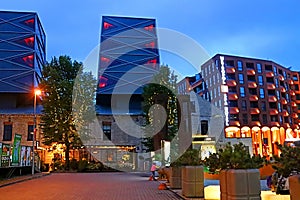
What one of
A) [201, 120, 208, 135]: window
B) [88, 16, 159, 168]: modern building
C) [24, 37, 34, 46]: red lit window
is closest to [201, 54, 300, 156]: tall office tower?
[88, 16, 159, 168]: modern building

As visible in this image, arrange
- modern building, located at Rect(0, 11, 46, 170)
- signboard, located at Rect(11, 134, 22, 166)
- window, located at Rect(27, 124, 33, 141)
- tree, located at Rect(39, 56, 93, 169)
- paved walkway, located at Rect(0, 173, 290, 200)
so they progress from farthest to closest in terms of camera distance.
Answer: modern building, located at Rect(0, 11, 46, 170) → window, located at Rect(27, 124, 33, 141) → tree, located at Rect(39, 56, 93, 169) → signboard, located at Rect(11, 134, 22, 166) → paved walkway, located at Rect(0, 173, 290, 200)

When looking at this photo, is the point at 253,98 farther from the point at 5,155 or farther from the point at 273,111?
the point at 5,155

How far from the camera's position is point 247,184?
649 cm

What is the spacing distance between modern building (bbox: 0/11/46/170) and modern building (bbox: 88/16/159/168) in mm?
8422

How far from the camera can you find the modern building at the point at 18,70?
3716 centimetres

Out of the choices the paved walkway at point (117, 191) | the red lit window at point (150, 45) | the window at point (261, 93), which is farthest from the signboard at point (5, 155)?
the window at point (261, 93)

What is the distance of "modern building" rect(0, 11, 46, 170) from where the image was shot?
122ft

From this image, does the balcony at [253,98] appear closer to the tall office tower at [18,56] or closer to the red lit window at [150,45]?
the red lit window at [150,45]

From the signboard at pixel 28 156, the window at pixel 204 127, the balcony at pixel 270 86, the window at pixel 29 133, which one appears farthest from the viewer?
the balcony at pixel 270 86

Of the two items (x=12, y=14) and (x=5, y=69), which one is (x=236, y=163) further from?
(x=12, y=14)

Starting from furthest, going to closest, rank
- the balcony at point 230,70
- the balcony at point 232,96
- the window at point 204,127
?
the balcony at point 230,70
the balcony at point 232,96
the window at point 204,127

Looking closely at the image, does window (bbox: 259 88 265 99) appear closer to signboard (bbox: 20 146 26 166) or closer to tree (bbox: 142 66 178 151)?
tree (bbox: 142 66 178 151)

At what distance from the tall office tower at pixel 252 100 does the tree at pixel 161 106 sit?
28.7 m

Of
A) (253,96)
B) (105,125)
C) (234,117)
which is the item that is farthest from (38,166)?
(253,96)
